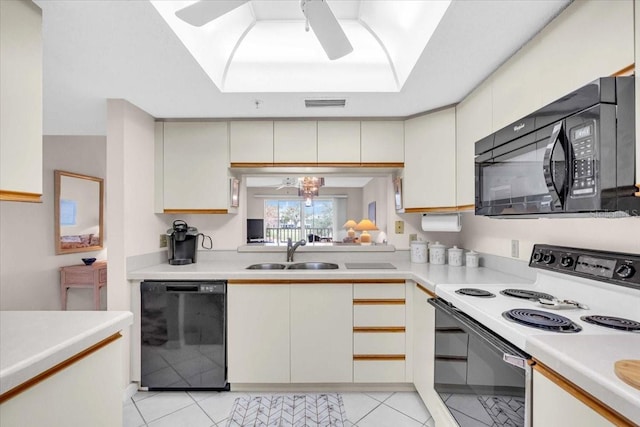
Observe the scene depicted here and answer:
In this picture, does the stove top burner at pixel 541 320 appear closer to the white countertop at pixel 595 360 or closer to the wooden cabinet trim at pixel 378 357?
the white countertop at pixel 595 360

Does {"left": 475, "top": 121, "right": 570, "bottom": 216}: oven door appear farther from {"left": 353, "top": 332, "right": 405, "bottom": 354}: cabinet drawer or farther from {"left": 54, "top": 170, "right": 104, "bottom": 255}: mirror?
{"left": 54, "top": 170, "right": 104, "bottom": 255}: mirror

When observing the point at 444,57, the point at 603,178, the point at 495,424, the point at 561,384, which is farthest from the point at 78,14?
the point at 495,424

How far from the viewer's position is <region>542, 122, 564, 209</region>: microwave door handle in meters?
1.07

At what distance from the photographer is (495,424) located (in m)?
1.13

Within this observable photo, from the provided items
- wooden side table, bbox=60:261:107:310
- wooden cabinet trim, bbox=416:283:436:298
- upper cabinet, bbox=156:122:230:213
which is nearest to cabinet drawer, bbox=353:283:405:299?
wooden cabinet trim, bbox=416:283:436:298

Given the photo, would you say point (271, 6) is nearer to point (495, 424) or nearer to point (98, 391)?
point (98, 391)

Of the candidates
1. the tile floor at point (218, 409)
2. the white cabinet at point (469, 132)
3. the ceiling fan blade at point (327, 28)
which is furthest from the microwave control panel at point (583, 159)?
the tile floor at point (218, 409)

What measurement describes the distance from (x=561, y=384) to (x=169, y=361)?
2252mm

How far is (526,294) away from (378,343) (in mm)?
1071

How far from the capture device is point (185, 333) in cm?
216

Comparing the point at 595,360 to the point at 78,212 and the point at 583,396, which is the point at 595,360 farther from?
the point at 78,212

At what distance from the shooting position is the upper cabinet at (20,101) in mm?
1054

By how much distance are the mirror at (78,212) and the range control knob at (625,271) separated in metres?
4.50

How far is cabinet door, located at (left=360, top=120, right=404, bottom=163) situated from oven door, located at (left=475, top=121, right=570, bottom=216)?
910 millimetres
